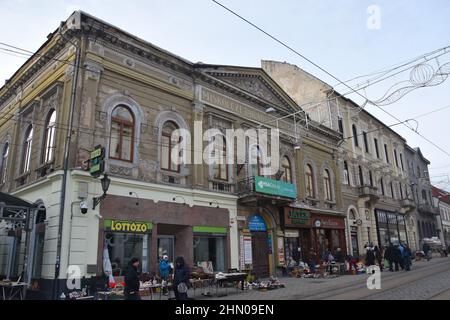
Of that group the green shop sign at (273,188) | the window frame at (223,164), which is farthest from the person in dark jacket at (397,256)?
the window frame at (223,164)

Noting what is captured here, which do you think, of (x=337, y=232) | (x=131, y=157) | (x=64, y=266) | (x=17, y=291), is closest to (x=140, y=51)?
(x=131, y=157)

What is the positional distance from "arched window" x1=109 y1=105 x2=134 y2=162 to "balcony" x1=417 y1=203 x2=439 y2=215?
37396mm

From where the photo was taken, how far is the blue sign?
64.2ft

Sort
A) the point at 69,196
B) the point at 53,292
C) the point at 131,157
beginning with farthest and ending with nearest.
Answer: the point at 131,157
the point at 69,196
the point at 53,292

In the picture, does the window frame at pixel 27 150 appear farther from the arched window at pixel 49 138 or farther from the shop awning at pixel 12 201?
the shop awning at pixel 12 201

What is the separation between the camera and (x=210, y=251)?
57.1 feet

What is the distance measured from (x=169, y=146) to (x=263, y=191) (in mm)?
5313

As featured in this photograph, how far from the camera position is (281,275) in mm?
20547

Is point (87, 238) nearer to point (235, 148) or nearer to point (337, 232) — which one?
point (235, 148)

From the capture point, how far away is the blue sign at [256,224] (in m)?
19.6

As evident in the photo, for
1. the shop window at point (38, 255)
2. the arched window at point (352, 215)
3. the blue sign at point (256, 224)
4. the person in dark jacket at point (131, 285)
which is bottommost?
the person in dark jacket at point (131, 285)

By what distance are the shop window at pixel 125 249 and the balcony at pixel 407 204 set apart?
1220 inches

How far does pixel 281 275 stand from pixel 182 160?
29.3 ft
